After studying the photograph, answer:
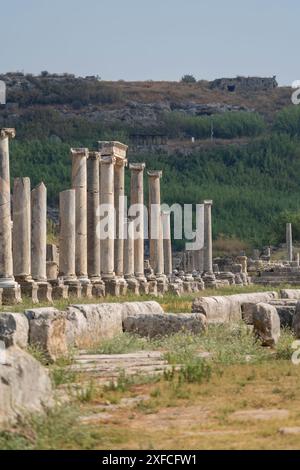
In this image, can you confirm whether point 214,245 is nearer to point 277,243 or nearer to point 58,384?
point 277,243

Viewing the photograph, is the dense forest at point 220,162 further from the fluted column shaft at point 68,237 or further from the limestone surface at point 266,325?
the limestone surface at point 266,325

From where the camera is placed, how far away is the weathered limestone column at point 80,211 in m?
34.2

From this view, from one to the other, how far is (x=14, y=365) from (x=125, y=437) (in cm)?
107

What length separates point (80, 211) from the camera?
113 ft

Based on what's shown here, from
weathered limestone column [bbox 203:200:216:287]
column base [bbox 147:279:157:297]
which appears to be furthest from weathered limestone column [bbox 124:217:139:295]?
weathered limestone column [bbox 203:200:216:287]

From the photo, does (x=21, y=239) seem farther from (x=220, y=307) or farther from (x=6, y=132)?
(x=220, y=307)

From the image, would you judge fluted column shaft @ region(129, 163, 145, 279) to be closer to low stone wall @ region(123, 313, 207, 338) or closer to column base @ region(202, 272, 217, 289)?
column base @ region(202, 272, 217, 289)

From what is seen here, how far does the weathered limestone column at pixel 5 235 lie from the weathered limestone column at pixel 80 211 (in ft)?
14.7

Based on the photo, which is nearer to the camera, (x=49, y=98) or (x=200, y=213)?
(x=200, y=213)

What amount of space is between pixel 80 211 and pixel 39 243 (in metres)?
2.69

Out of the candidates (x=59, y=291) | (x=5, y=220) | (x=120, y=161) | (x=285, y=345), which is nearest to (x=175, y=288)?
(x=120, y=161)

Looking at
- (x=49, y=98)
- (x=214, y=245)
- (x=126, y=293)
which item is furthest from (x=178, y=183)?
(x=126, y=293)

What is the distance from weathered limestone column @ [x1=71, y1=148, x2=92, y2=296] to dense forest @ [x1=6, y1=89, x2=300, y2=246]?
54.5 m

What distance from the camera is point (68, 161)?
113 meters
